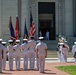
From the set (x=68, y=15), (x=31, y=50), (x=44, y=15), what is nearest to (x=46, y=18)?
(x=44, y=15)

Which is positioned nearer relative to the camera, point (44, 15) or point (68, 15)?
point (68, 15)

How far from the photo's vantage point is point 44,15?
159ft

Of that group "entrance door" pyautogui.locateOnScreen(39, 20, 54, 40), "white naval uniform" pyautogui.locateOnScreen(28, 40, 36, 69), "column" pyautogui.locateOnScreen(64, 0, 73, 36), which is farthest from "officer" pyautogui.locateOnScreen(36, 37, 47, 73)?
"entrance door" pyautogui.locateOnScreen(39, 20, 54, 40)

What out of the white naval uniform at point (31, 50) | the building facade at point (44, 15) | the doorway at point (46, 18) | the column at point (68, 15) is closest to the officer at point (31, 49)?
the white naval uniform at point (31, 50)

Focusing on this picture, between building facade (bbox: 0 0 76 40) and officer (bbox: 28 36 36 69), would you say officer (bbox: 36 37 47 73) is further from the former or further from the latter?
building facade (bbox: 0 0 76 40)

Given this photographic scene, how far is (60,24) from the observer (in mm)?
46750

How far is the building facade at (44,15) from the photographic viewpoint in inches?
1747

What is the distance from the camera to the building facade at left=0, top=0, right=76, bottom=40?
4438 centimetres

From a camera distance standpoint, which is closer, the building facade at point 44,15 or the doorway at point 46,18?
the building facade at point 44,15

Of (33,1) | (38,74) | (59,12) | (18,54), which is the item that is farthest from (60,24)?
(38,74)

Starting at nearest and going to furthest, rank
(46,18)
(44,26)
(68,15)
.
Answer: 1. (68,15)
2. (46,18)
3. (44,26)

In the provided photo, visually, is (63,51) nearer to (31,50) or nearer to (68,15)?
(31,50)

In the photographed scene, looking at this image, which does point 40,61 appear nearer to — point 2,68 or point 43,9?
point 2,68

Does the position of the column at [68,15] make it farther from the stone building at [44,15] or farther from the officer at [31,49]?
the officer at [31,49]
